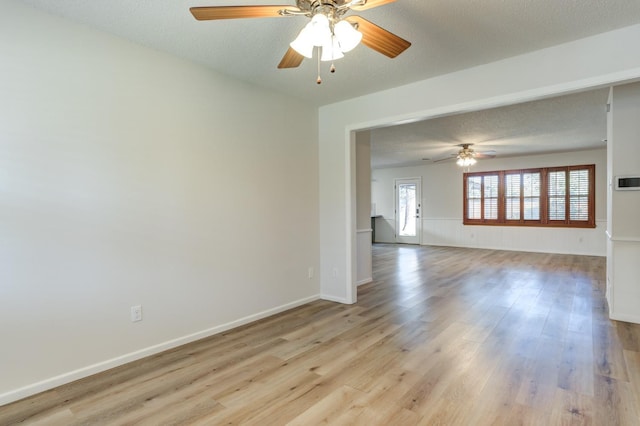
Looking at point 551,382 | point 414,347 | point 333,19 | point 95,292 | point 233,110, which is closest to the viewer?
point 333,19

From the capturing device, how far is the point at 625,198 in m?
3.34

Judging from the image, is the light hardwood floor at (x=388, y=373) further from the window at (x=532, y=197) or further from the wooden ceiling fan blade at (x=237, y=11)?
the window at (x=532, y=197)

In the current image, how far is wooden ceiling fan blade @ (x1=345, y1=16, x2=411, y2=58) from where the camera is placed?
69.5 inches

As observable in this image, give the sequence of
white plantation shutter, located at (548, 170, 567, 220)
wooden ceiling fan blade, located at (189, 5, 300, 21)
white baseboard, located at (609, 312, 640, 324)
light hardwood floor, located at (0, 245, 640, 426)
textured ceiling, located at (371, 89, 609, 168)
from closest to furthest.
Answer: wooden ceiling fan blade, located at (189, 5, 300, 21) < light hardwood floor, located at (0, 245, 640, 426) < white baseboard, located at (609, 312, 640, 324) < textured ceiling, located at (371, 89, 609, 168) < white plantation shutter, located at (548, 170, 567, 220)

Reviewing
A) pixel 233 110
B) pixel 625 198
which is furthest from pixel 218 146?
pixel 625 198

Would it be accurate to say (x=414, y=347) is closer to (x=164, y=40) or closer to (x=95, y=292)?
(x=95, y=292)

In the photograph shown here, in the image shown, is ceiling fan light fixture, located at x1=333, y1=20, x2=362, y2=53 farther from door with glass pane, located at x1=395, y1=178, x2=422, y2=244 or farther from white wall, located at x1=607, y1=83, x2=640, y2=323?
door with glass pane, located at x1=395, y1=178, x2=422, y2=244

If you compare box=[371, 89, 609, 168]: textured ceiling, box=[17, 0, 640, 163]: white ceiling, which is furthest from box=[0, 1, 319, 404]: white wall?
box=[371, 89, 609, 168]: textured ceiling

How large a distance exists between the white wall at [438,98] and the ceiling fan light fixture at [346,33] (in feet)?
6.07

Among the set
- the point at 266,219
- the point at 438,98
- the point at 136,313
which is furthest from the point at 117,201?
the point at 438,98

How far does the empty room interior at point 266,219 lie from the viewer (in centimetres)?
202

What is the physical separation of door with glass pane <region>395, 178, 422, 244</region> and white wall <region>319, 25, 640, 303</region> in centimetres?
661

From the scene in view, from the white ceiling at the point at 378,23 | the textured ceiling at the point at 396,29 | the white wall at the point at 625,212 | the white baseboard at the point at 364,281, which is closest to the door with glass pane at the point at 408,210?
the white baseboard at the point at 364,281

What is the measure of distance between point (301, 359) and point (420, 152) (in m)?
6.21
